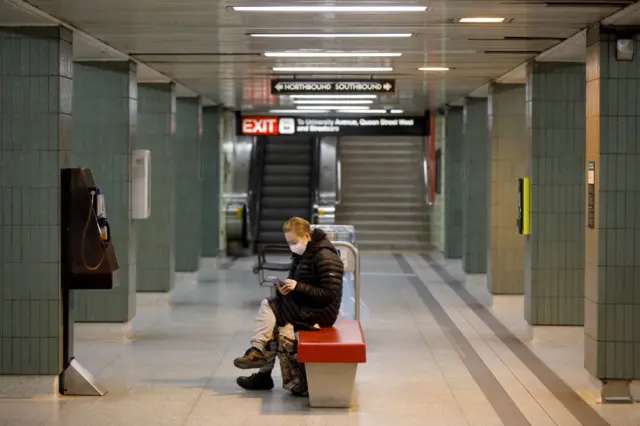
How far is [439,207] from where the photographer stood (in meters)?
21.1

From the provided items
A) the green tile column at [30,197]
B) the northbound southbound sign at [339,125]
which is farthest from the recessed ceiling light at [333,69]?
the northbound southbound sign at [339,125]

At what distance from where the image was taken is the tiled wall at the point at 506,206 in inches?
506

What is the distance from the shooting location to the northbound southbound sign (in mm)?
17672

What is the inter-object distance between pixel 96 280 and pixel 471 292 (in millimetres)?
7791

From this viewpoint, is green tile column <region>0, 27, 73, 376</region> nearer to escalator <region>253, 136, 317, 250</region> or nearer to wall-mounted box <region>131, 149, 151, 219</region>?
wall-mounted box <region>131, 149, 151, 219</region>

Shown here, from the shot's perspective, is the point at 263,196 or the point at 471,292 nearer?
the point at 471,292

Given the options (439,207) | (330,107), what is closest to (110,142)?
(330,107)

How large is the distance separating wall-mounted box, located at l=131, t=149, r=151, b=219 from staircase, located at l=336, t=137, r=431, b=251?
11921 mm

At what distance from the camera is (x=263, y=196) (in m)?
23.2

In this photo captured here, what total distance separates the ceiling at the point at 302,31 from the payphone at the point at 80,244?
3.92 feet

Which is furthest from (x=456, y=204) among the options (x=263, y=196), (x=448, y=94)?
(x=263, y=196)

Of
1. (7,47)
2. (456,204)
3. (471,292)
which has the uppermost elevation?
(7,47)

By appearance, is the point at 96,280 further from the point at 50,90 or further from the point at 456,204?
the point at 456,204

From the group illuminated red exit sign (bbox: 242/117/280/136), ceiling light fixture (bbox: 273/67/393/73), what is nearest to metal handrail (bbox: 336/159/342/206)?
illuminated red exit sign (bbox: 242/117/280/136)
